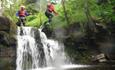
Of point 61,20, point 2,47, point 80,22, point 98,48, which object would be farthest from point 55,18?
point 2,47

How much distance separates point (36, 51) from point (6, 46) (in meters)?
2.53

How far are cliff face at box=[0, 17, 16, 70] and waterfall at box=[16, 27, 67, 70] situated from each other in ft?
2.15

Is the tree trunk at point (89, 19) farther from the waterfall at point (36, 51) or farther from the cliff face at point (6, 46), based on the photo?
the cliff face at point (6, 46)

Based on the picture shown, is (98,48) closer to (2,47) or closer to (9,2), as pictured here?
(2,47)

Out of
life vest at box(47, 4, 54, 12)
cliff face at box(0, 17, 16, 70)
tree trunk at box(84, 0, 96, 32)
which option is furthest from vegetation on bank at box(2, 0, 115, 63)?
cliff face at box(0, 17, 16, 70)

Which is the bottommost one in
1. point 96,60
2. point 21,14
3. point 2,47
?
Answer: point 96,60

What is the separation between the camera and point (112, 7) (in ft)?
71.8

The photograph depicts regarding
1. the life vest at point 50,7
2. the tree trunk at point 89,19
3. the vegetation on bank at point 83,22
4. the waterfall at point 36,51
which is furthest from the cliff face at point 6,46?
the tree trunk at point 89,19

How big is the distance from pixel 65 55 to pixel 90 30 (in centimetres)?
241

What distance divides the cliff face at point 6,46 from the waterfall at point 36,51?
655mm

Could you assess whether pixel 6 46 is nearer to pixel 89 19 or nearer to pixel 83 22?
pixel 83 22

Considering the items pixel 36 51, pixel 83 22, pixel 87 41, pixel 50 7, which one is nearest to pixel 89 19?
pixel 83 22

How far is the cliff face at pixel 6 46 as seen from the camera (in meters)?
17.4

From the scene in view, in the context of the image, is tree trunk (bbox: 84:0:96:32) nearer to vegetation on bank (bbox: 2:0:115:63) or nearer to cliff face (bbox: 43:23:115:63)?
vegetation on bank (bbox: 2:0:115:63)
